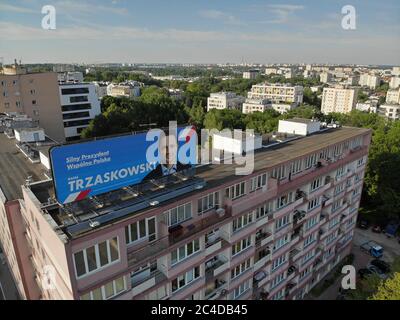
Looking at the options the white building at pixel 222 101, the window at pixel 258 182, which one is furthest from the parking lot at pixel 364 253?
the white building at pixel 222 101

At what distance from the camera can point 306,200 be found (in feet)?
76.1

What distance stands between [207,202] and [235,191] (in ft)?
6.45

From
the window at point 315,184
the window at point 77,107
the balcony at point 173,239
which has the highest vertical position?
the window at point 77,107

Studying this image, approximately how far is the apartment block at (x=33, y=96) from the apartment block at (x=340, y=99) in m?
118

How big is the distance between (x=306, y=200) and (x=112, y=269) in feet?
53.7

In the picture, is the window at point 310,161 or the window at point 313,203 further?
the window at point 313,203

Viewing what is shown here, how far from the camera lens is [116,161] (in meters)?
12.7

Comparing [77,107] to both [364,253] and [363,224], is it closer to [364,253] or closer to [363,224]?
[363,224]

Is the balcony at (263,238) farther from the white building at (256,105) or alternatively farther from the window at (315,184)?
the white building at (256,105)

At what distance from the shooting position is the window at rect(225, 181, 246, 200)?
55.2 feet

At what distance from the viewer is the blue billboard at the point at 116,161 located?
37.6 ft

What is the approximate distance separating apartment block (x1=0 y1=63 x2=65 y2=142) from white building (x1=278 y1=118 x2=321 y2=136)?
A: 143 ft

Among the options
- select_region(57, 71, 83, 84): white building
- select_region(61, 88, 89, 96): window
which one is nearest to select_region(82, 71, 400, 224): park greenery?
select_region(61, 88, 89, 96): window
